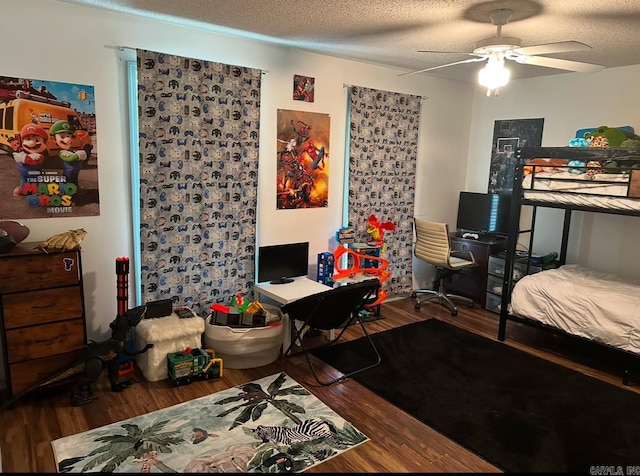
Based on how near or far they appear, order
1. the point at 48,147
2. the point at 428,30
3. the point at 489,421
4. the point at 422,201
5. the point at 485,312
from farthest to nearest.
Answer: the point at 422,201, the point at 485,312, the point at 428,30, the point at 48,147, the point at 489,421

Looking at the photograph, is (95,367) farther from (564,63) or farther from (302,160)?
(564,63)

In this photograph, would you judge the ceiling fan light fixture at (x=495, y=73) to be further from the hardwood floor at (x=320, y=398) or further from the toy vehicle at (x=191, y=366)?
the toy vehicle at (x=191, y=366)

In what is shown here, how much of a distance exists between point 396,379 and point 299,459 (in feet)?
3.73

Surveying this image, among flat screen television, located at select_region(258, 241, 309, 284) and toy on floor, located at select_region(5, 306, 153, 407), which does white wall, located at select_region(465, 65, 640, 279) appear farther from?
toy on floor, located at select_region(5, 306, 153, 407)

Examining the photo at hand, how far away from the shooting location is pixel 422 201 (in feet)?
17.3

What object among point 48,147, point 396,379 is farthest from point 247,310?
point 48,147

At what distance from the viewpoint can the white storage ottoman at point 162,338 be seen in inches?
121

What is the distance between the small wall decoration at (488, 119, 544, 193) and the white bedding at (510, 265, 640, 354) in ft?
4.94

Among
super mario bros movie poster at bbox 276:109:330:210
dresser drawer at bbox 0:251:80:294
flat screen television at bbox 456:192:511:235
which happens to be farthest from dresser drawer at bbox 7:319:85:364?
flat screen television at bbox 456:192:511:235

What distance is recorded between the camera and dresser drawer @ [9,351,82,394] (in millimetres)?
2701

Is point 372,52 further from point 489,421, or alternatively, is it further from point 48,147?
point 489,421

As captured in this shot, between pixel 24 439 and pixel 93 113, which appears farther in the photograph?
pixel 93 113

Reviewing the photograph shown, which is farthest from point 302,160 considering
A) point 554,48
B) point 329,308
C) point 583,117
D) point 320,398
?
point 583,117

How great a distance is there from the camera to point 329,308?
3258 mm
